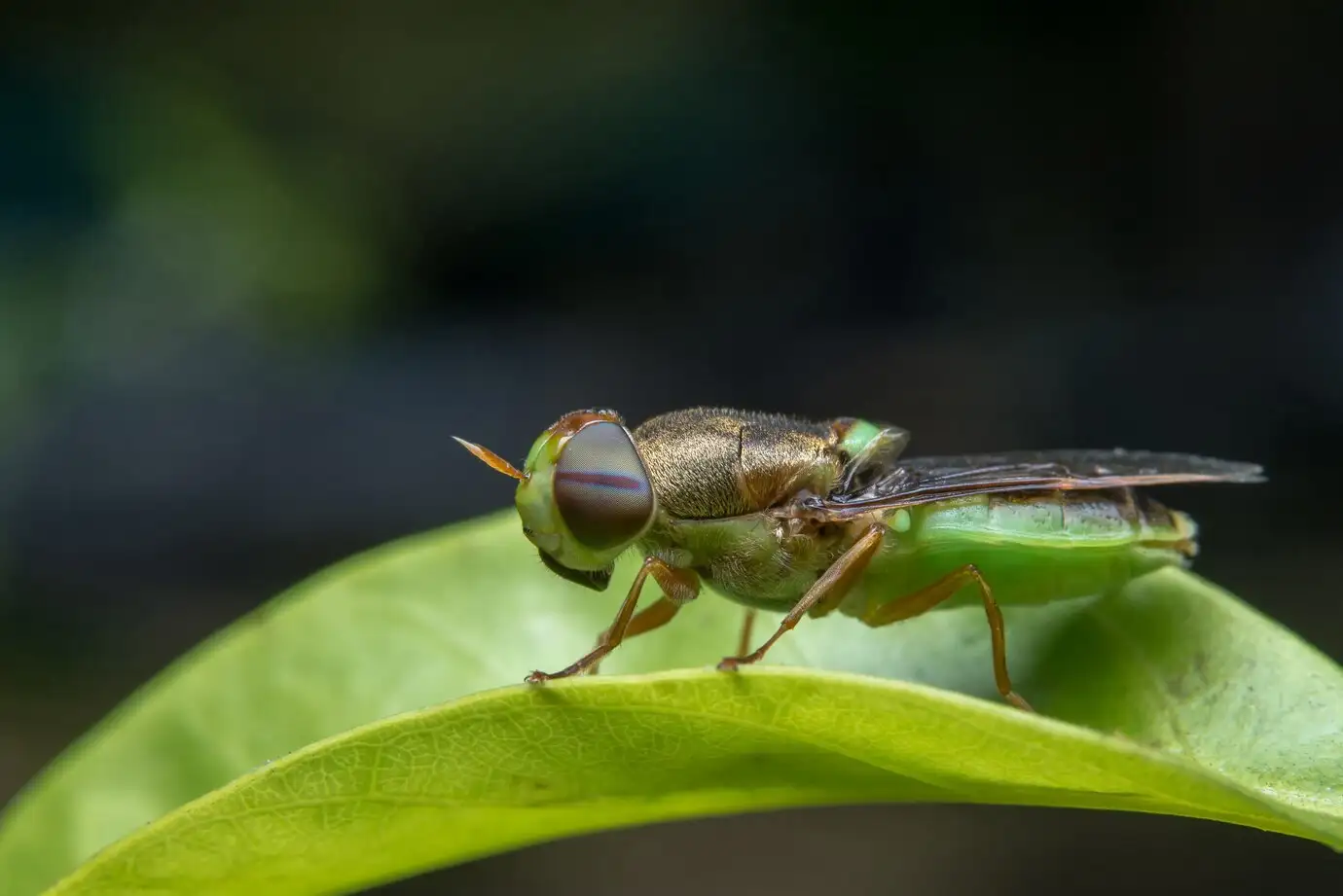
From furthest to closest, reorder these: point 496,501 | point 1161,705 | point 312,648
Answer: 1. point 496,501
2. point 312,648
3. point 1161,705

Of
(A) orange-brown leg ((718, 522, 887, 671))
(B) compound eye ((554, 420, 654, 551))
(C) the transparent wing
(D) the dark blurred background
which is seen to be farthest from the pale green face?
(D) the dark blurred background

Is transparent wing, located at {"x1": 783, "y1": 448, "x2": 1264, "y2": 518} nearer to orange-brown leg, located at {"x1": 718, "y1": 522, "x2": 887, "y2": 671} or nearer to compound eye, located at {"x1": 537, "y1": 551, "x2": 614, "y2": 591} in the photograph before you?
orange-brown leg, located at {"x1": 718, "y1": 522, "x2": 887, "y2": 671}

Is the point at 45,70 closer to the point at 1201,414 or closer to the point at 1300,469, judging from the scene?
the point at 1201,414

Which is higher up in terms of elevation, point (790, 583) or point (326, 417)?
point (326, 417)

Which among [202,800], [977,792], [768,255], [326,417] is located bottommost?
[977,792]

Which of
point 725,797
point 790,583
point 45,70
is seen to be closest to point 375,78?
point 45,70

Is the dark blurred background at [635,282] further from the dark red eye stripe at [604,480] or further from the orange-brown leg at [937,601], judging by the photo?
the dark red eye stripe at [604,480]

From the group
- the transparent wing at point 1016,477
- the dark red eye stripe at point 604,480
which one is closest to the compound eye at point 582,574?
the dark red eye stripe at point 604,480
